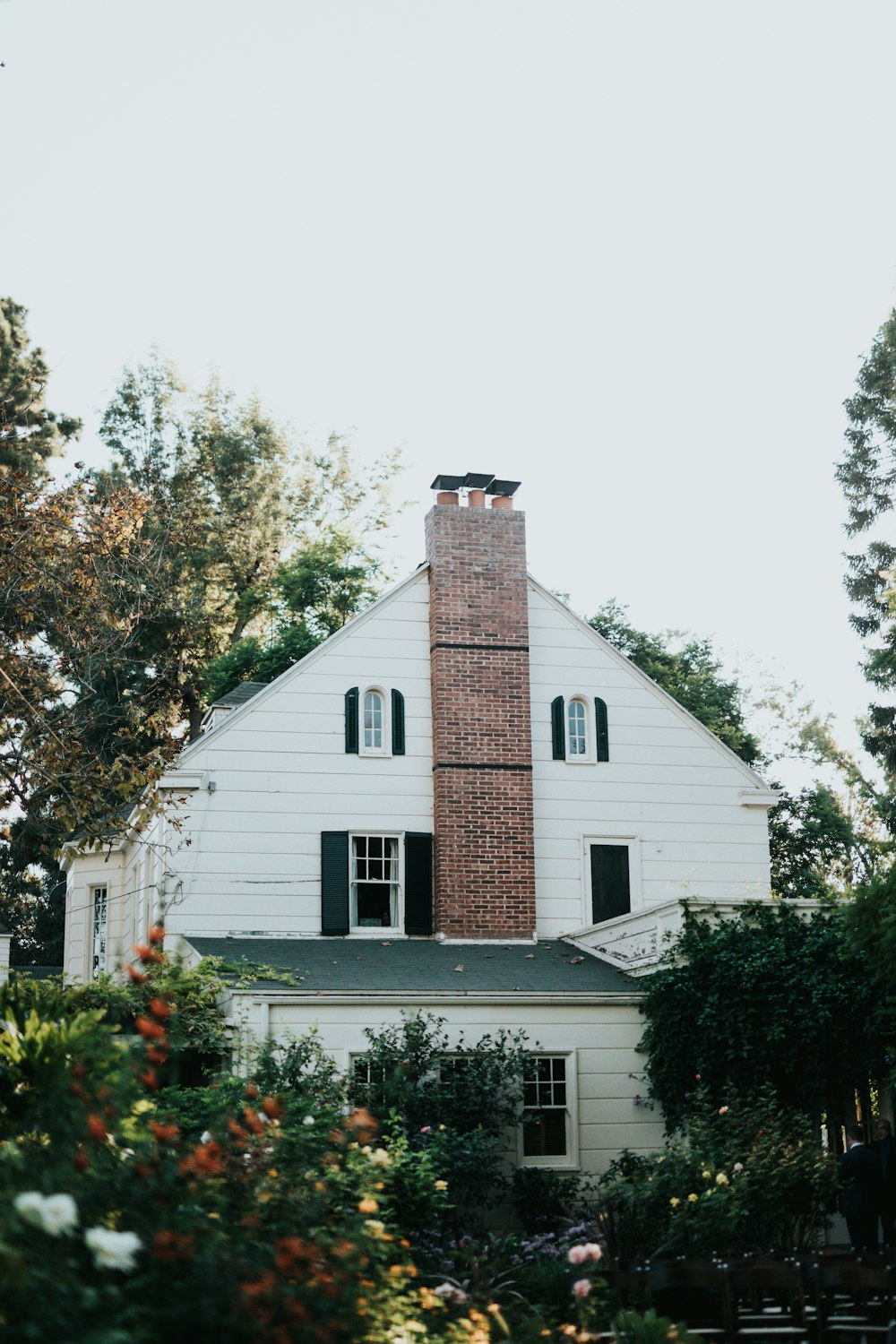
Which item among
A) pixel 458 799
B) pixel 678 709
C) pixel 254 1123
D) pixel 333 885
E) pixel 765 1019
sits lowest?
pixel 254 1123

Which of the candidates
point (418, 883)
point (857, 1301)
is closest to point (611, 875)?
point (418, 883)

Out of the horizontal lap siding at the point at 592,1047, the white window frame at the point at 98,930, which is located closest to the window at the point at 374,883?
the horizontal lap siding at the point at 592,1047

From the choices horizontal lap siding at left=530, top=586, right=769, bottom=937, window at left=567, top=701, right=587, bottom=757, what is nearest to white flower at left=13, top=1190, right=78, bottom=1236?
horizontal lap siding at left=530, top=586, right=769, bottom=937

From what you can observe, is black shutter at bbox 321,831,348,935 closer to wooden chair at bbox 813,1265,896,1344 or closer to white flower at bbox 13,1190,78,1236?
wooden chair at bbox 813,1265,896,1344

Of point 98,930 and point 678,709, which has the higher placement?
point 678,709

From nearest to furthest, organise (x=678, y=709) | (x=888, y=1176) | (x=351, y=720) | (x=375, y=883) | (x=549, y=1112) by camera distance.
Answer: (x=888, y=1176), (x=549, y=1112), (x=375, y=883), (x=351, y=720), (x=678, y=709)

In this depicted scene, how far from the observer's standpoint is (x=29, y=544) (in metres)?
14.9

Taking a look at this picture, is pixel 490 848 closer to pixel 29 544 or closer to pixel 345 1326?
pixel 29 544

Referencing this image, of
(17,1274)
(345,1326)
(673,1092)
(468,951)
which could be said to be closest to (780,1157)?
(673,1092)

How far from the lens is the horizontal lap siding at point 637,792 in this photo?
22.6 meters

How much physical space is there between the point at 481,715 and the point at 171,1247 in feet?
56.9

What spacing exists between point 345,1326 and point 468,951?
1525 centimetres

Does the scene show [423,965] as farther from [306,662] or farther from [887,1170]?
[887,1170]

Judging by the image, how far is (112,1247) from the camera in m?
4.88
